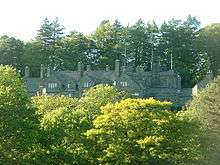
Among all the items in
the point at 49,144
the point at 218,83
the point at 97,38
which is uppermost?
the point at 97,38

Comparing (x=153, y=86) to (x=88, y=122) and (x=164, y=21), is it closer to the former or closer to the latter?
(x=164, y=21)

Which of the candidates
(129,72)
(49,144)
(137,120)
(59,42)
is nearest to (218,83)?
(137,120)

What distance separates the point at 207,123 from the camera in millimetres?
54656

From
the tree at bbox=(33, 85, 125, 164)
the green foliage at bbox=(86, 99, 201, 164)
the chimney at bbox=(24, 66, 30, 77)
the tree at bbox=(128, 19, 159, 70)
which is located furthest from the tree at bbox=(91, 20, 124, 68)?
the green foliage at bbox=(86, 99, 201, 164)

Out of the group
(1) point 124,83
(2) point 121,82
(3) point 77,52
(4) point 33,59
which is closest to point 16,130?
(1) point 124,83

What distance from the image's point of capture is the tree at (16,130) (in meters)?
44.9

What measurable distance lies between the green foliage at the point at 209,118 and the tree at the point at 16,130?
12643mm

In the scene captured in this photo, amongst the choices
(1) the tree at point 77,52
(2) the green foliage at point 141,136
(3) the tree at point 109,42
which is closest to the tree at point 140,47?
(3) the tree at point 109,42

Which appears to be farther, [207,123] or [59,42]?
[59,42]

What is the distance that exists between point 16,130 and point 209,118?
57.1 ft

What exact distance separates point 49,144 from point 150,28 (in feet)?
251

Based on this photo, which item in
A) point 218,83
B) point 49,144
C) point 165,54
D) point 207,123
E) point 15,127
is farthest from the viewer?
point 165,54

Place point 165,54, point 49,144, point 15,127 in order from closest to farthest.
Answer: point 15,127 → point 49,144 → point 165,54

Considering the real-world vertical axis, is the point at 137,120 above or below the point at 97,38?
below
